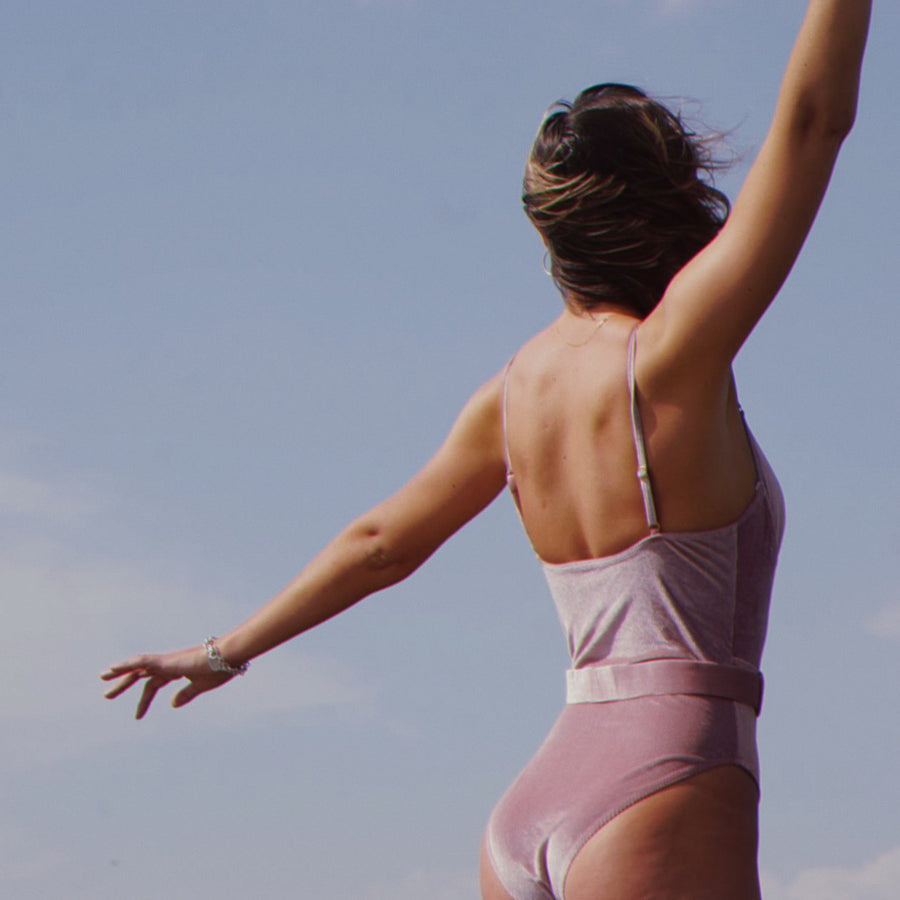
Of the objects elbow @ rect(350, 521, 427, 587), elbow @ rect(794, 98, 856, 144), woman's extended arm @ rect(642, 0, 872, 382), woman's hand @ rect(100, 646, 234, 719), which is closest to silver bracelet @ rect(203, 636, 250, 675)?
woman's hand @ rect(100, 646, 234, 719)

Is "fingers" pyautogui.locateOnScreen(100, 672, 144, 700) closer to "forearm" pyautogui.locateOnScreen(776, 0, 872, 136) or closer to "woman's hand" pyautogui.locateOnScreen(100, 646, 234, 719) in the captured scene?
"woman's hand" pyautogui.locateOnScreen(100, 646, 234, 719)

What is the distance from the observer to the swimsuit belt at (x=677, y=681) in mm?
3510

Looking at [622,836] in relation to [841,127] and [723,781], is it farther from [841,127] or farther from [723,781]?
[841,127]

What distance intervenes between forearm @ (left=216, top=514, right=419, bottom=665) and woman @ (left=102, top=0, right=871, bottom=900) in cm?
66

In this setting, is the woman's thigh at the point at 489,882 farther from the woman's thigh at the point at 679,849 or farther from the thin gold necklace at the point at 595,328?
the thin gold necklace at the point at 595,328

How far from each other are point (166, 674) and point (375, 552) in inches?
32.8

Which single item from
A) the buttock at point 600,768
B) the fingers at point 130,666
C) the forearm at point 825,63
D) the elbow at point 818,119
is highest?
the forearm at point 825,63

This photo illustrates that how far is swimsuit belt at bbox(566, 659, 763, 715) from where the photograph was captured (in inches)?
138

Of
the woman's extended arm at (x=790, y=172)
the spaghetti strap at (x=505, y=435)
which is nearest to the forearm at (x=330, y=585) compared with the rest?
the spaghetti strap at (x=505, y=435)

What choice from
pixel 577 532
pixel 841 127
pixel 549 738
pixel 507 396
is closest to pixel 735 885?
pixel 549 738

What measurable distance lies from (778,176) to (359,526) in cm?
163

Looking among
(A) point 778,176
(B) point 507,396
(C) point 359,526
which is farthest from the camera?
(C) point 359,526

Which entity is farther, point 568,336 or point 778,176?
point 568,336

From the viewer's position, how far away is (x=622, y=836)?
3.43 metres
